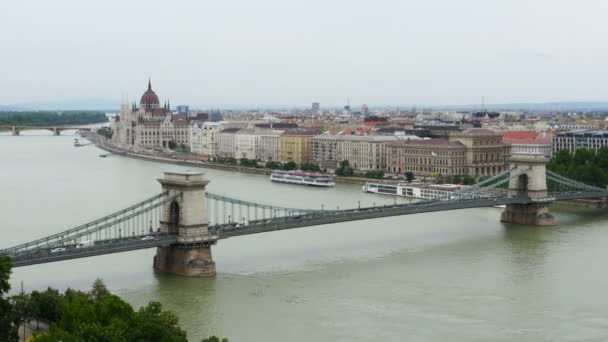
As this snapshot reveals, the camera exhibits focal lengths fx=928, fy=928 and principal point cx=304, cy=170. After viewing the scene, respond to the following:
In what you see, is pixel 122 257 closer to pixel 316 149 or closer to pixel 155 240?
pixel 155 240

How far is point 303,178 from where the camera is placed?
1331 inches

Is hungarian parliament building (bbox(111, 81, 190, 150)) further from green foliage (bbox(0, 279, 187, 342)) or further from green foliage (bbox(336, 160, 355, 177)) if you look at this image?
green foliage (bbox(0, 279, 187, 342))

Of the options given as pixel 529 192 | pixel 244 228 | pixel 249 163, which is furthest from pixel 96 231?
pixel 249 163

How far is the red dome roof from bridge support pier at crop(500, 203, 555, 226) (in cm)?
5037

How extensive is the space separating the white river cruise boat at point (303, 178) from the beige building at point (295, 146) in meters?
8.81

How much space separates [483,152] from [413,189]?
8786mm

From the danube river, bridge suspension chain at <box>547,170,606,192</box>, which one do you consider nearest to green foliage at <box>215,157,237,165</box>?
the danube river

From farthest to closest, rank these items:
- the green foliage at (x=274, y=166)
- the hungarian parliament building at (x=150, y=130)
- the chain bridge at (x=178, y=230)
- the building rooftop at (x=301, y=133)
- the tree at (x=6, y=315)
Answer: the hungarian parliament building at (x=150, y=130) < the building rooftop at (x=301, y=133) < the green foliage at (x=274, y=166) < the chain bridge at (x=178, y=230) < the tree at (x=6, y=315)

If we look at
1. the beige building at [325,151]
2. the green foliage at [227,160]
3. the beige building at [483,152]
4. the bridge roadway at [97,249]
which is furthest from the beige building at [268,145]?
the bridge roadway at [97,249]

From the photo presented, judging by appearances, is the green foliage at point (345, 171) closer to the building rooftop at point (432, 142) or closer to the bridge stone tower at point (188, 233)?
the building rooftop at point (432, 142)

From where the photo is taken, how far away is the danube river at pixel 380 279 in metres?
12.7

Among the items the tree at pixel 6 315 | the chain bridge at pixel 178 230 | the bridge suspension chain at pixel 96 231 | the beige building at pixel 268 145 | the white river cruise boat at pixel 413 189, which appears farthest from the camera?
the beige building at pixel 268 145

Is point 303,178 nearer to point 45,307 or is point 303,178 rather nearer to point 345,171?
point 345,171

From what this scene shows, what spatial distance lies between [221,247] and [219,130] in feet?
117
